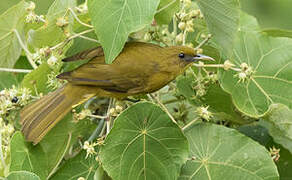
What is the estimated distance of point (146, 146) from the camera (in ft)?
7.06

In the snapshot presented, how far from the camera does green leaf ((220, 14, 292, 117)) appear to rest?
238 cm

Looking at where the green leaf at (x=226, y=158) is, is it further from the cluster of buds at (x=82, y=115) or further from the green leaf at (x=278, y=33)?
the green leaf at (x=278, y=33)

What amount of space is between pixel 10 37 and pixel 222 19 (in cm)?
92

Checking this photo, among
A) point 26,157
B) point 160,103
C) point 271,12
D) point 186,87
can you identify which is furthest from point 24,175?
point 271,12

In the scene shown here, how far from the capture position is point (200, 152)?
7.29ft

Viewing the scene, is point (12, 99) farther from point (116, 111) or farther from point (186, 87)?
point (186, 87)

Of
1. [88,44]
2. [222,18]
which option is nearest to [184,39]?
[222,18]

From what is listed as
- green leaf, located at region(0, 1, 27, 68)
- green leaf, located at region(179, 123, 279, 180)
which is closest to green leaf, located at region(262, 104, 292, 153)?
green leaf, located at region(179, 123, 279, 180)

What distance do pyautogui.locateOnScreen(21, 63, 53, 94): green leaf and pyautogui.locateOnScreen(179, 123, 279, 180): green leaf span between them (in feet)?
2.03

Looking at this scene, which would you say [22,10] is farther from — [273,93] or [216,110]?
[273,93]

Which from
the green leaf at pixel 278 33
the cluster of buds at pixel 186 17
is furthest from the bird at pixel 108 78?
the green leaf at pixel 278 33

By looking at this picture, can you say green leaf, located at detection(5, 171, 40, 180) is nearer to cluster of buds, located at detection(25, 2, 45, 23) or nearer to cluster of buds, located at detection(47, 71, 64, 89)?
cluster of buds, located at detection(47, 71, 64, 89)

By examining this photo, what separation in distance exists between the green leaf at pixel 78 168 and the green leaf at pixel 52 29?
448 millimetres

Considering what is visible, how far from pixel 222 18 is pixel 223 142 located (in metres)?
0.43
